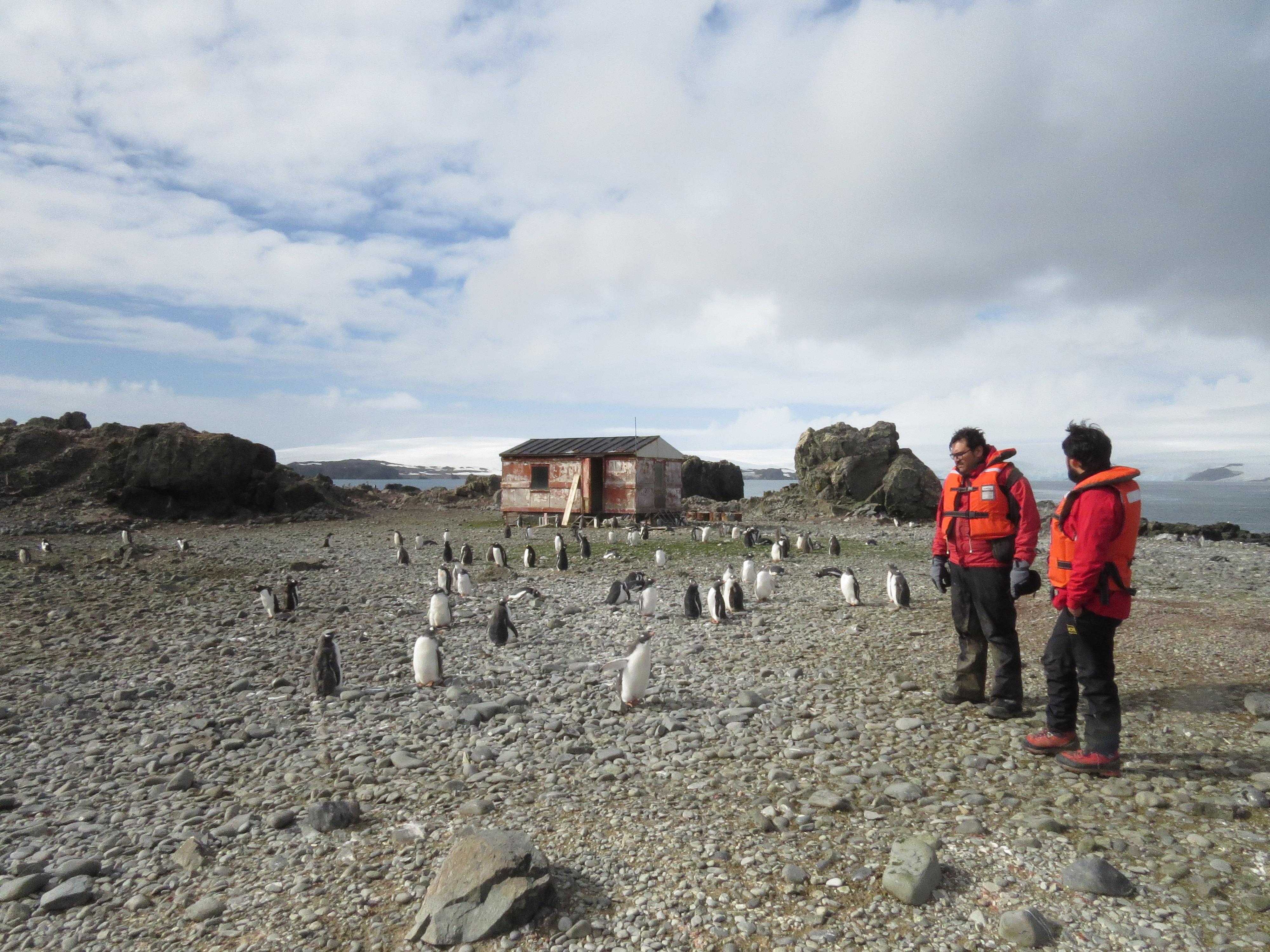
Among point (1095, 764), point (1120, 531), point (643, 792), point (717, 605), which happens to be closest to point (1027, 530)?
point (1120, 531)

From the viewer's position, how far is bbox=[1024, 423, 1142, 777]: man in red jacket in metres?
4.34

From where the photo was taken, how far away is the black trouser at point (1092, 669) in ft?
14.5

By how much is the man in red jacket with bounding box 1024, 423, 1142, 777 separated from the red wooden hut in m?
23.6

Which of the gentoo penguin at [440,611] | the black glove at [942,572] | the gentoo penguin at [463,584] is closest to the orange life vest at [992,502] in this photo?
the black glove at [942,572]

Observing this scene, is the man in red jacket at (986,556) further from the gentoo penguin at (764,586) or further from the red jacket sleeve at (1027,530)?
the gentoo penguin at (764,586)

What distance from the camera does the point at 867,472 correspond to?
35.3m

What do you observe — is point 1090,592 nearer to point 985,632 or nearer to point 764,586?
point 985,632

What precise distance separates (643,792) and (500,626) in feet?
16.5

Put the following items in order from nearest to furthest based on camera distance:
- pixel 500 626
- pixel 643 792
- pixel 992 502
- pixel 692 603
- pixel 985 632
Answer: pixel 643 792, pixel 992 502, pixel 985 632, pixel 500 626, pixel 692 603

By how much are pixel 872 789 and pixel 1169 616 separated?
731cm

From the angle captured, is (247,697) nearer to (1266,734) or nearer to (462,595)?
(462,595)

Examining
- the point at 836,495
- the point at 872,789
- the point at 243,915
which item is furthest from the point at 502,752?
the point at 836,495

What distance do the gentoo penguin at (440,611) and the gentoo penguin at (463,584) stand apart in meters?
2.49

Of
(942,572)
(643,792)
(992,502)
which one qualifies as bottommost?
(643,792)
